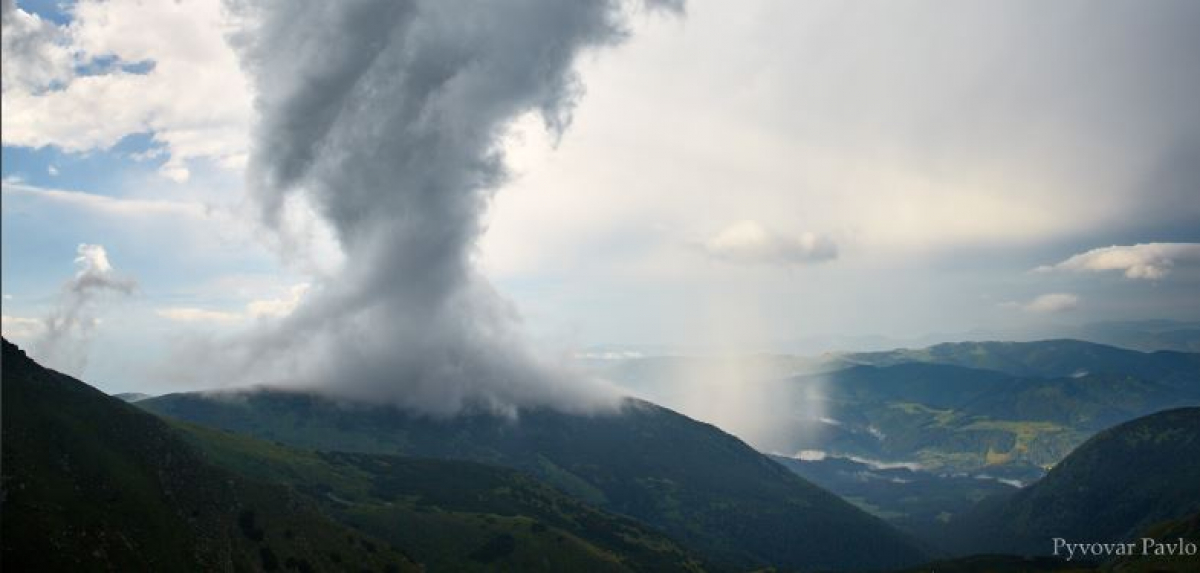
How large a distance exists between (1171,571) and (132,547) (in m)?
247

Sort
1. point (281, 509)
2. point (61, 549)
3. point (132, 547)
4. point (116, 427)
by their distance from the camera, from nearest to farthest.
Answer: point (61, 549), point (132, 547), point (116, 427), point (281, 509)

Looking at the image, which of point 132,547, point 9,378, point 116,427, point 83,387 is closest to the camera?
point 132,547

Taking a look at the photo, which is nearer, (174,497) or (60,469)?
(60,469)

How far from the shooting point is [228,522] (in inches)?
6752

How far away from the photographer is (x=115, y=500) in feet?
455

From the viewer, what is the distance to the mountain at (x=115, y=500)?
4552 inches

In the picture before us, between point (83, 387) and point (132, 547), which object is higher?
point (83, 387)

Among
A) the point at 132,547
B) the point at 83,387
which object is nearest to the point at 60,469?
the point at 132,547

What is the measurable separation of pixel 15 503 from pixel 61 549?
11.5 metres

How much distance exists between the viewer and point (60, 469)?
135750 mm

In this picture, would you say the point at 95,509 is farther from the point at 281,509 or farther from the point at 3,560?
the point at 281,509

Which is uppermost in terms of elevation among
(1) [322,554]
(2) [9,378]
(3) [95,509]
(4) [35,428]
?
(2) [9,378]

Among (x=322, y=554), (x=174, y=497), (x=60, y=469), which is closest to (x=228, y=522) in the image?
(x=174, y=497)

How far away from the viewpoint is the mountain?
115625mm
